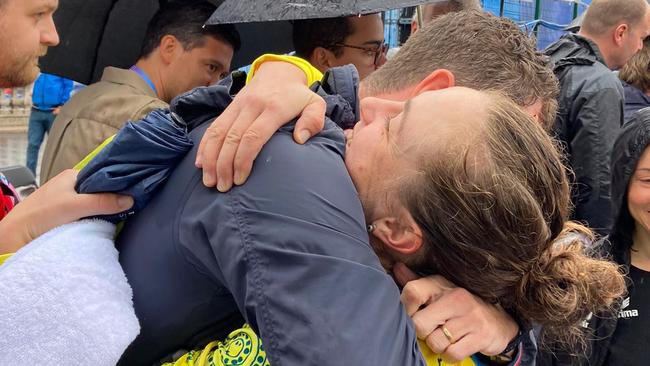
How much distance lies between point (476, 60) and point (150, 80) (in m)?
1.79

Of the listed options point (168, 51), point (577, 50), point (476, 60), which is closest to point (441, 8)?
point (577, 50)

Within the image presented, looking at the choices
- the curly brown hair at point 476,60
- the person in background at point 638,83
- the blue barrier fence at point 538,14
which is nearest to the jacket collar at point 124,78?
the curly brown hair at point 476,60

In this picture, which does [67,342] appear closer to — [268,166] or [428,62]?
[268,166]

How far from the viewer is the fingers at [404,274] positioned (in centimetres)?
126

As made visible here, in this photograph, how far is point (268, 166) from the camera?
3.58ft

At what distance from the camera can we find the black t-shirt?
Answer: 2.60 meters

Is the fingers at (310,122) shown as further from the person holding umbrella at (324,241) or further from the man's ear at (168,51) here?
the man's ear at (168,51)

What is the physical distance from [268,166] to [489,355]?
597 millimetres

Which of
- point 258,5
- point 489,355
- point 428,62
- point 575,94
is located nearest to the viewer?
point 489,355

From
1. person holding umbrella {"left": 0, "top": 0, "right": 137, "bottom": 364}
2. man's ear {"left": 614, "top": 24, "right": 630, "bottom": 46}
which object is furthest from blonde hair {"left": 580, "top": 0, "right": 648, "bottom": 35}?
person holding umbrella {"left": 0, "top": 0, "right": 137, "bottom": 364}

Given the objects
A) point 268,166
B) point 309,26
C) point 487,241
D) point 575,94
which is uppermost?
point 268,166

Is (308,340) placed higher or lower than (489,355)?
higher

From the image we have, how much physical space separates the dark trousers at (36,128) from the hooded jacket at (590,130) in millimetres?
6479

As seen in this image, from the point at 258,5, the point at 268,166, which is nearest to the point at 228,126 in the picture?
the point at 268,166
